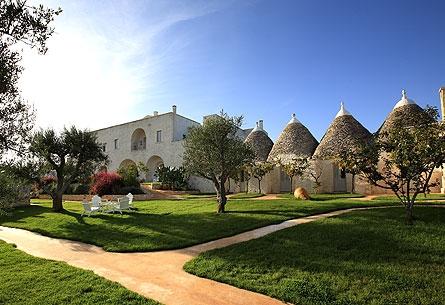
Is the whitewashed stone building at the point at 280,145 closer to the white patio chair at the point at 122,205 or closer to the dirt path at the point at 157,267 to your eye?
the white patio chair at the point at 122,205

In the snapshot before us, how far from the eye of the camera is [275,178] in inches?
1247

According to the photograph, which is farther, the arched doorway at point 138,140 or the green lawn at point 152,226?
the arched doorway at point 138,140

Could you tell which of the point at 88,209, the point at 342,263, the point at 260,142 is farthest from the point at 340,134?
the point at 342,263

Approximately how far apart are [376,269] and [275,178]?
25.3 m

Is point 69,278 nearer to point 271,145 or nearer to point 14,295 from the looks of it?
point 14,295

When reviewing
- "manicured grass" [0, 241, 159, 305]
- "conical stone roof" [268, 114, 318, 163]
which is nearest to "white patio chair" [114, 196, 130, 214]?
"manicured grass" [0, 241, 159, 305]

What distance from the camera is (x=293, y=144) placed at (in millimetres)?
30906

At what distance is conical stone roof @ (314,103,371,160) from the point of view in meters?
27.5

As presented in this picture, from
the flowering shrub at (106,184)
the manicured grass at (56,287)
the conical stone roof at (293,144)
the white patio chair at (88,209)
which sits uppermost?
the conical stone roof at (293,144)

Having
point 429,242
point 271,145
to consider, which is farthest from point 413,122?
point 271,145

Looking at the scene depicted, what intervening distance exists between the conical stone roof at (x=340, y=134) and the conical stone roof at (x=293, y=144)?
148 cm

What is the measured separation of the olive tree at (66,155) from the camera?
17.6 m

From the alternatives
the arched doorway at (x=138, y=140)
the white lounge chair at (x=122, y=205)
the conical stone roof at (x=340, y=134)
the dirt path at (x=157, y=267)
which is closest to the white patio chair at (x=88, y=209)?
the white lounge chair at (x=122, y=205)

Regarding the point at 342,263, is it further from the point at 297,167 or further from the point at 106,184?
the point at 106,184
